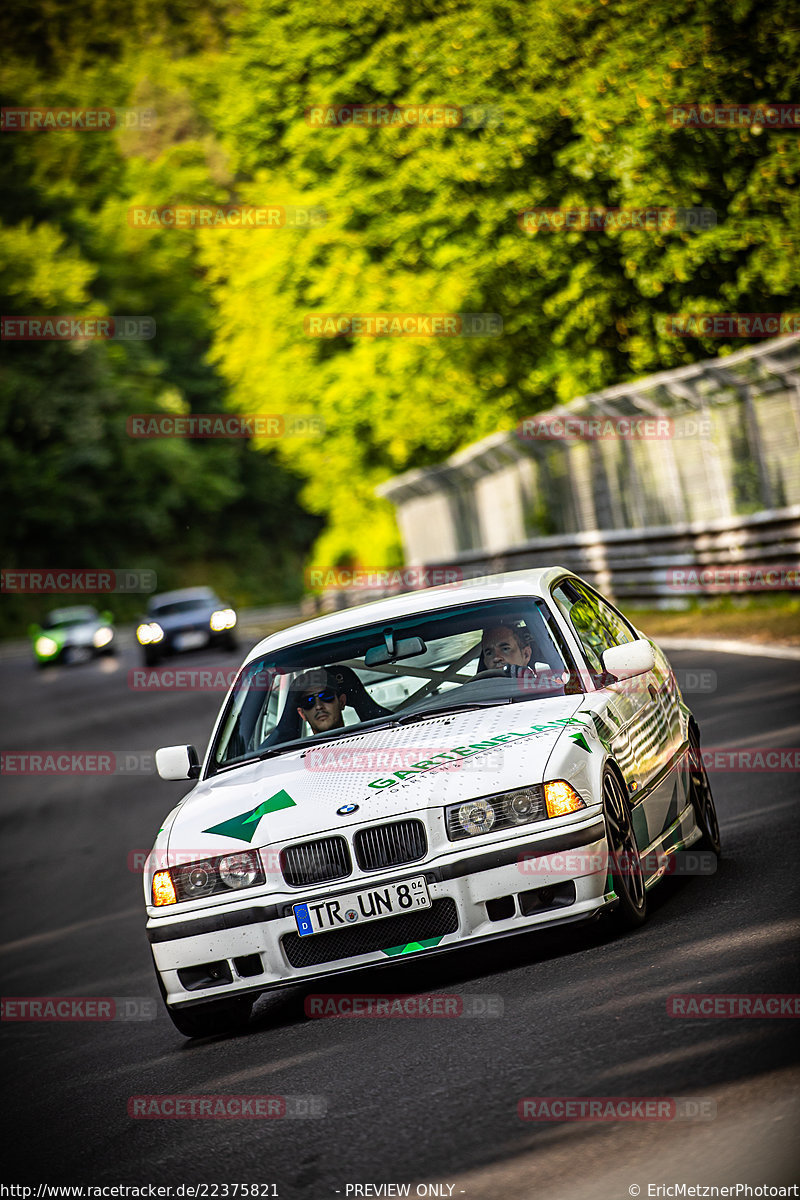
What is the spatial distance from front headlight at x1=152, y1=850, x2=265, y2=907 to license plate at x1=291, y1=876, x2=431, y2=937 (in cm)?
24

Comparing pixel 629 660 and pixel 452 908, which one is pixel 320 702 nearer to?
pixel 629 660

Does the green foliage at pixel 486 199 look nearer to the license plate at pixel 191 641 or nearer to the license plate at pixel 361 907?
the license plate at pixel 191 641

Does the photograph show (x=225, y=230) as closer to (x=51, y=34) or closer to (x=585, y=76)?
(x=585, y=76)

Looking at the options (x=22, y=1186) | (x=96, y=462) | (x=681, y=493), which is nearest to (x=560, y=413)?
(x=681, y=493)

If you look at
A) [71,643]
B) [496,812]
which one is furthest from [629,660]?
[71,643]

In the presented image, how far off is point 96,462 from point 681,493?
57178mm

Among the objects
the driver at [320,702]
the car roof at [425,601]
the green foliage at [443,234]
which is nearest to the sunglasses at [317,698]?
the driver at [320,702]

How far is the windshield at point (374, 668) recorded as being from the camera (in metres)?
7.46

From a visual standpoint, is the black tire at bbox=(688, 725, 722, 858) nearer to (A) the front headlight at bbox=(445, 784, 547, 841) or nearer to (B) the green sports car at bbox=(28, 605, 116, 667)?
(A) the front headlight at bbox=(445, 784, 547, 841)

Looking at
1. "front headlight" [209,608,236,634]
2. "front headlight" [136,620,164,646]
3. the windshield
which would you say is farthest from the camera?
"front headlight" [209,608,236,634]

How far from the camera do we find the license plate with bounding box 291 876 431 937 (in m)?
6.34

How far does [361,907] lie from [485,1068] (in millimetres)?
1077

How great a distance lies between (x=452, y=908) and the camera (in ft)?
20.8

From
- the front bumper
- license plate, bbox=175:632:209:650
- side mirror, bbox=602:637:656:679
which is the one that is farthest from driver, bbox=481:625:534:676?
license plate, bbox=175:632:209:650
